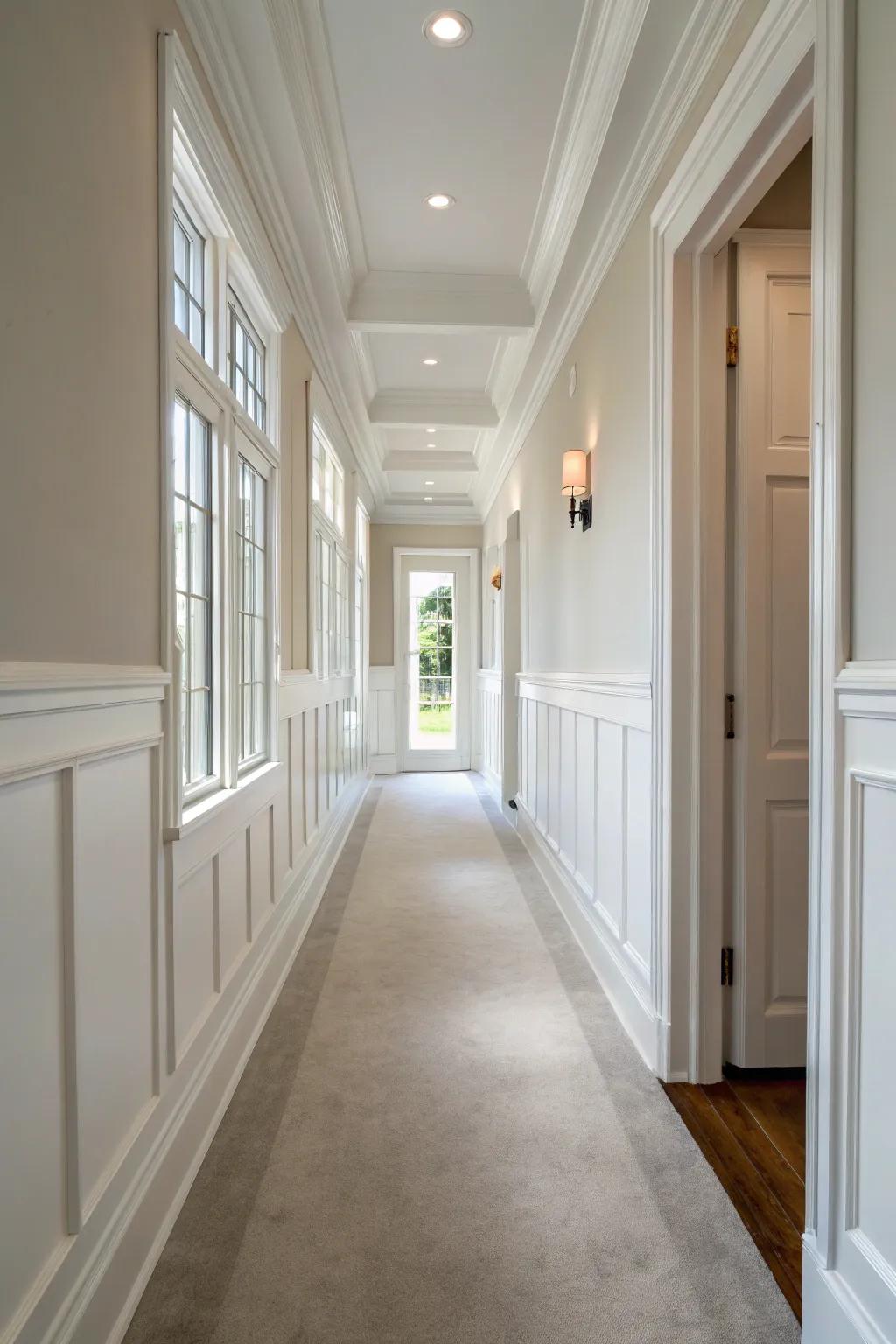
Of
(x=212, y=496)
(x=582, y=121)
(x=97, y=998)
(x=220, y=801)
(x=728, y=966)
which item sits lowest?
(x=728, y=966)

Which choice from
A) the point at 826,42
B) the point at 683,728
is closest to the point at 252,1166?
the point at 683,728

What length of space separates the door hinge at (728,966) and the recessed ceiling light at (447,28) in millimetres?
2646

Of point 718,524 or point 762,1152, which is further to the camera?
point 718,524

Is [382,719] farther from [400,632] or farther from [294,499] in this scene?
[294,499]

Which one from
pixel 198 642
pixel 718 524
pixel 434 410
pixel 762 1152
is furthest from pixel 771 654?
pixel 434 410

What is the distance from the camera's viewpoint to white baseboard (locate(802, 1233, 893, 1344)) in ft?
3.84

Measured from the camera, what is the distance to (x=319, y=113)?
8.19ft

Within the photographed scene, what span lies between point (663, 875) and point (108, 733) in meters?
1.54

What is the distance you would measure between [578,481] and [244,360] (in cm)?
136

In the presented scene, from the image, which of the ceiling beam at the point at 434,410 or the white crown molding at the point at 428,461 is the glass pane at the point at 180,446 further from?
the white crown molding at the point at 428,461

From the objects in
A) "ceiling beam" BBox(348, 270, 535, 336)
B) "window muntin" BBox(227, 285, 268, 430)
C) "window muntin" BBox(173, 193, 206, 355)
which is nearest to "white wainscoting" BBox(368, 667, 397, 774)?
"ceiling beam" BBox(348, 270, 535, 336)

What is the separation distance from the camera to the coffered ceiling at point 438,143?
2.04 metres

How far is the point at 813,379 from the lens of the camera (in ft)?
4.41

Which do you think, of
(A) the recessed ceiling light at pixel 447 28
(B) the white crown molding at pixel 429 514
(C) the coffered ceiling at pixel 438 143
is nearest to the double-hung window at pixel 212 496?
(C) the coffered ceiling at pixel 438 143
